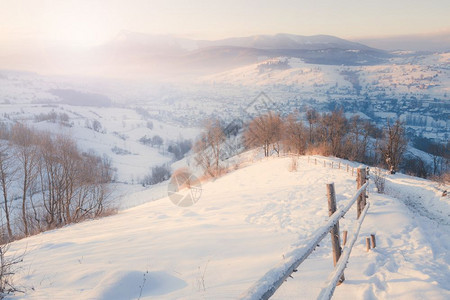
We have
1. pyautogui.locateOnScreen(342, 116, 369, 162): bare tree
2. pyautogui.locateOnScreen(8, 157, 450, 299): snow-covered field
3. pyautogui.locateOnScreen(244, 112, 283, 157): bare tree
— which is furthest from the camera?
pyautogui.locateOnScreen(342, 116, 369, 162): bare tree

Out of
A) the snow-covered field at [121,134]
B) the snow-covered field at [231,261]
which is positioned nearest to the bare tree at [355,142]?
the snow-covered field at [231,261]

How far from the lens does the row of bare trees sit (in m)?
33.5

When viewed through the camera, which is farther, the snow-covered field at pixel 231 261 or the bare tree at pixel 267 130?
the bare tree at pixel 267 130

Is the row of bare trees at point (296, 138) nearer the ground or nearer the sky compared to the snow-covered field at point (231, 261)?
nearer the ground

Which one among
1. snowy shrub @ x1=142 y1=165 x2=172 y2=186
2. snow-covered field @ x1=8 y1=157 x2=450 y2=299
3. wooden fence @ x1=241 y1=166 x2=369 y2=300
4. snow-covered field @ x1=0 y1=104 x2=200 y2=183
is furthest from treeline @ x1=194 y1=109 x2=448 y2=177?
snow-covered field @ x1=0 y1=104 x2=200 y2=183

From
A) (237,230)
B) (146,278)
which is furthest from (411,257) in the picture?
(146,278)

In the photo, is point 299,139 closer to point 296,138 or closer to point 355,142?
point 296,138

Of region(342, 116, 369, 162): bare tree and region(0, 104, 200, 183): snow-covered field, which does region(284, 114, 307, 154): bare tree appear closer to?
region(342, 116, 369, 162): bare tree

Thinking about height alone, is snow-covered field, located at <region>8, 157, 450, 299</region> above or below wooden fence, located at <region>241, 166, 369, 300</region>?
below

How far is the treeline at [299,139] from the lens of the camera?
110 ft

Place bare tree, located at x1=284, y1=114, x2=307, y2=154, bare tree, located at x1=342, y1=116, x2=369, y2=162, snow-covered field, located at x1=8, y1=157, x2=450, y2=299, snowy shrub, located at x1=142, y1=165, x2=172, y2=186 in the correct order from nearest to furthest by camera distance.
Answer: snow-covered field, located at x1=8, y1=157, x2=450, y2=299 → bare tree, located at x1=284, y1=114, x2=307, y2=154 → bare tree, located at x1=342, y1=116, x2=369, y2=162 → snowy shrub, located at x1=142, y1=165, x2=172, y2=186

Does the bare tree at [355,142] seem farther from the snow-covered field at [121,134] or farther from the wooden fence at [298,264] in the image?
the snow-covered field at [121,134]

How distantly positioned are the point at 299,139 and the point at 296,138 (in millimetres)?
1546

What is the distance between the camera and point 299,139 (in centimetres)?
3594
